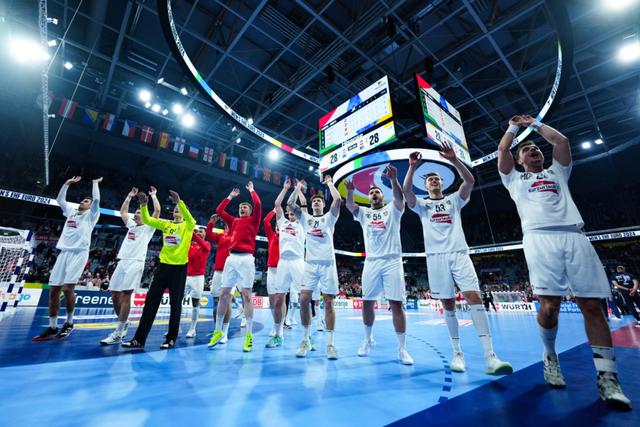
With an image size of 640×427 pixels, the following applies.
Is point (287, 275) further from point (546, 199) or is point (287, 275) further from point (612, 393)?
point (612, 393)

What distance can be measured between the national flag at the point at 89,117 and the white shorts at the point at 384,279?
57.3 feet

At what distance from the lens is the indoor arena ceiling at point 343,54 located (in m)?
9.73

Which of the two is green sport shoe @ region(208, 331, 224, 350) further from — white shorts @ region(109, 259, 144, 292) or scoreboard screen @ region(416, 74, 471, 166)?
scoreboard screen @ region(416, 74, 471, 166)

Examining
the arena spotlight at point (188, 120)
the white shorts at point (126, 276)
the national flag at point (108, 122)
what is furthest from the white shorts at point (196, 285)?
the national flag at point (108, 122)

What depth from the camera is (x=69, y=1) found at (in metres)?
9.59

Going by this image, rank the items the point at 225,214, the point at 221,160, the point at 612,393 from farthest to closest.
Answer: the point at 221,160
the point at 225,214
the point at 612,393

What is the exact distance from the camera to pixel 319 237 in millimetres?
4465

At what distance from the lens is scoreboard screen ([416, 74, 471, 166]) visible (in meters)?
7.87

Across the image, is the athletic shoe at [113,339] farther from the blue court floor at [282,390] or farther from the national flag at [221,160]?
the national flag at [221,160]

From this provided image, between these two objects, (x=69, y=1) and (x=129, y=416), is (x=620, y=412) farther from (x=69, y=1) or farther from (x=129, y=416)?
(x=69, y=1)

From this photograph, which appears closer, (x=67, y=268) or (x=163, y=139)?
(x=67, y=268)

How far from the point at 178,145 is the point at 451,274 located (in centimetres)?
1797

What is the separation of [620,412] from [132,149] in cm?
2075

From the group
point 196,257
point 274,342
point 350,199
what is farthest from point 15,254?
point 350,199
